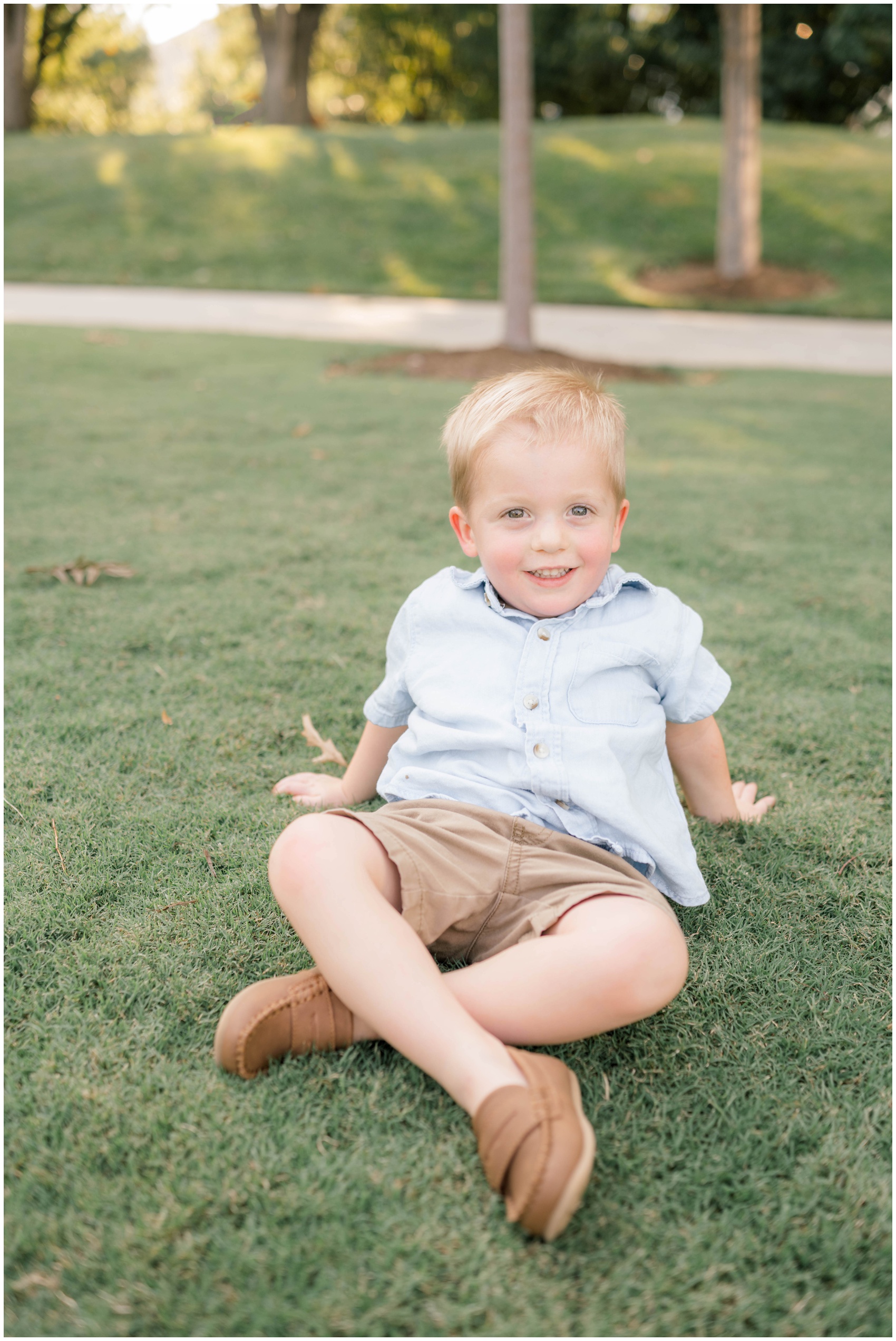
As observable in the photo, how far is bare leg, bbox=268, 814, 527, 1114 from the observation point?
1.34 metres

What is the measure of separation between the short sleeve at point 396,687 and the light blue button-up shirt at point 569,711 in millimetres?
33

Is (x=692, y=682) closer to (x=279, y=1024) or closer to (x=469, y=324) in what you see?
(x=279, y=1024)

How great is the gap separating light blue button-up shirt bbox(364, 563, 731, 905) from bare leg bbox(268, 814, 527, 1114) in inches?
11.6

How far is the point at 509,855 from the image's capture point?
1.64m

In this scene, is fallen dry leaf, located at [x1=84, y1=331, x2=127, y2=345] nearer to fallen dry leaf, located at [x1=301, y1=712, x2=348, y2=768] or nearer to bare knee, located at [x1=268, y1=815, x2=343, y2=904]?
fallen dry leaf, located at [x1=301, y1=712, x2=348, y2=768]

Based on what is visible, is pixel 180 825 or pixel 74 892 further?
pixel 180 825

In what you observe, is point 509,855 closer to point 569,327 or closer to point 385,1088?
point 385,1088

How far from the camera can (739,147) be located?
43.4ft

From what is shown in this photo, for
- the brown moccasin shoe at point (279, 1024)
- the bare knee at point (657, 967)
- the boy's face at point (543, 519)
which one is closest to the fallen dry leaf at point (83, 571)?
the boy's face at point (543, 519)

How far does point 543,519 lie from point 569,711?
33 centimetres

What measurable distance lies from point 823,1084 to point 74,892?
1.30 metres

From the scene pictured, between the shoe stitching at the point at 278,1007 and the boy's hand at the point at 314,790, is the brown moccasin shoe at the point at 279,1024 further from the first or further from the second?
the boy's hand at the point at 314,790

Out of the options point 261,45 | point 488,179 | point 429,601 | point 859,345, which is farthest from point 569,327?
point 261,45

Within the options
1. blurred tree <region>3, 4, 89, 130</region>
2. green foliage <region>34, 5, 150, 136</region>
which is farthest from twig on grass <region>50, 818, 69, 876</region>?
green foliage <region>34, 5, 150, 136</region>
